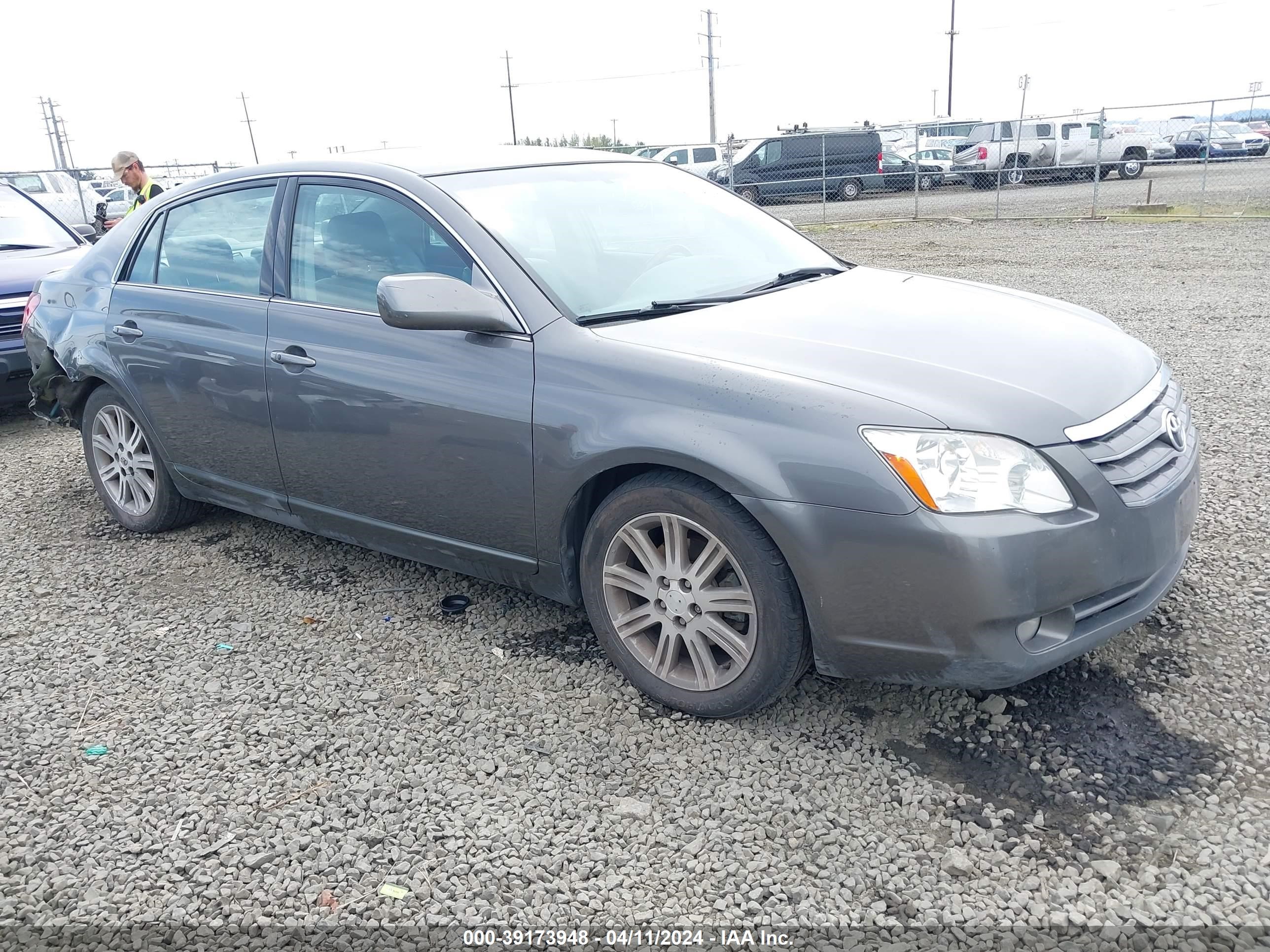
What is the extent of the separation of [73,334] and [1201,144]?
1296 inches

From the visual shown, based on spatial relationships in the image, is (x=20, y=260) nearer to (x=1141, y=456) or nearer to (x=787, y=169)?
(x=1141, y=456)

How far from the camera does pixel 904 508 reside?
2.55 m

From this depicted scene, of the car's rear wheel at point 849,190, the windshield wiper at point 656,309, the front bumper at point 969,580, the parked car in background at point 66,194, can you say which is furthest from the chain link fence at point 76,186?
the front bumper at point 969,580

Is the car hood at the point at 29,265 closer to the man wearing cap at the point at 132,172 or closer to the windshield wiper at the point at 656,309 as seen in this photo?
the man wearing cap at the point at 132,172

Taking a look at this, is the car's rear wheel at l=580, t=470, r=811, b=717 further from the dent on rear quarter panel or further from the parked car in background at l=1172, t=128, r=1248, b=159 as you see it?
the parked car in background at l=1172, t=128, r=1248, b=159

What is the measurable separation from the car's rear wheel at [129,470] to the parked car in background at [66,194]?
749 inches

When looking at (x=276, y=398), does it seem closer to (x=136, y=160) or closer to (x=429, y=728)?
(x=429, y=728)

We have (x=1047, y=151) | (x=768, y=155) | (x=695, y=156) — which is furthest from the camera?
(x=695, y=156)

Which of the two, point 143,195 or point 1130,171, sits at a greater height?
point 143,195

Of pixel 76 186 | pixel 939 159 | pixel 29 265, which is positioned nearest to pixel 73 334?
pixel 29 265

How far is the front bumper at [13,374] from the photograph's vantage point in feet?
22.1

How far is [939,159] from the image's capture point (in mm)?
28953

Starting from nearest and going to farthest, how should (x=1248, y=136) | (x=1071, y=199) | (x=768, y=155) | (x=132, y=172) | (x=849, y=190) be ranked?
1. (x=132, y=172)
2. (x=1071, y=199)
3. (x=768, y=155)
4. (x=849, y=190)
5. (x=1248, y=136)

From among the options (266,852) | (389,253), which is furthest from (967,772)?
(389,253)
